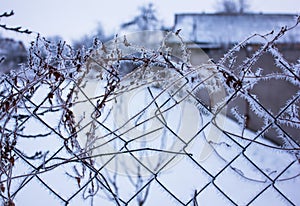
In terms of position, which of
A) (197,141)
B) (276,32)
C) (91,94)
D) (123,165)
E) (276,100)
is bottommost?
(276,100)

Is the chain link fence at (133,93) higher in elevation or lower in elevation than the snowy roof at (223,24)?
higher

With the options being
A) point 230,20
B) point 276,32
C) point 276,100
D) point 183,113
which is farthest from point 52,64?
point 230,20

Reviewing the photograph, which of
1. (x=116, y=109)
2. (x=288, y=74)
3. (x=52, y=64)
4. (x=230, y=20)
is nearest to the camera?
(x=288, y=74)

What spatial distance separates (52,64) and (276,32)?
0.53 meters

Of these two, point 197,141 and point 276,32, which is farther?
point 197,141

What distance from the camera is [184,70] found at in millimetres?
794

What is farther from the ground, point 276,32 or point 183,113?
point 276,32

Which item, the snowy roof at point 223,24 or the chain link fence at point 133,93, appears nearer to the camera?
the chain link fence at point 133,93

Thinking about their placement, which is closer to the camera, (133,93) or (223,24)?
(133,93)

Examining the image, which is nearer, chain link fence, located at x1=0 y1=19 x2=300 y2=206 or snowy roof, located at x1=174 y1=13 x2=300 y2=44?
chain link fence, located at x1=0 y1=19 x2=300 y2=206

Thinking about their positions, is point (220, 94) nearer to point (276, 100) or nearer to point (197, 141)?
point (197, 141)

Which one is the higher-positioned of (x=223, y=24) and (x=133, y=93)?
(x=133, y=93)

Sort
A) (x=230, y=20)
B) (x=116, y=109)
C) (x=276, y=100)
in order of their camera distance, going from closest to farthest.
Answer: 1. (x=116, y=109)
2. (x=276, y=100)
3. (x=230, y=20)

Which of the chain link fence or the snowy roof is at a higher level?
the chain link fence
